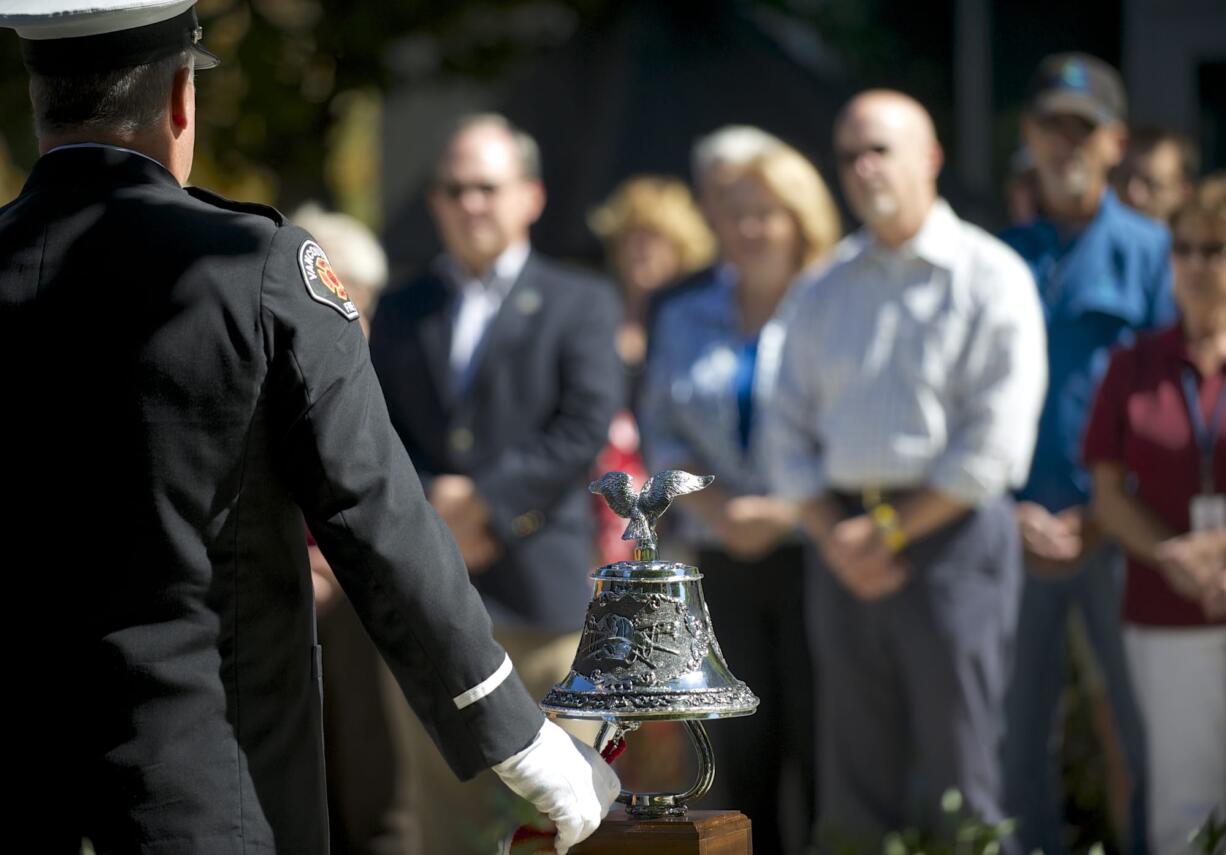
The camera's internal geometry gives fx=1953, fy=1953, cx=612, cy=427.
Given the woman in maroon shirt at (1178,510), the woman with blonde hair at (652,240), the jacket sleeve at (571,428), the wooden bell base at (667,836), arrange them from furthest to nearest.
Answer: the woman with blonde hair at (652,240)
the jacket sleeve at (571,428)
the woman in maroon shirt at (1178,510)
the wooden bell base at (667,836)

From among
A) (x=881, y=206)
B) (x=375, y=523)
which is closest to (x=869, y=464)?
(x=881, y=206)

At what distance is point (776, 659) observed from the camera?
5703 mm

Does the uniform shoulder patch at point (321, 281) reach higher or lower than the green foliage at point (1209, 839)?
higher

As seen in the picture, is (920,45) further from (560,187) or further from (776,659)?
(776,659)

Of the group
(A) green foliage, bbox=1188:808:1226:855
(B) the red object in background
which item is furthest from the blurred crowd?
(A) green foliage, bbox=1188:808:1226:855

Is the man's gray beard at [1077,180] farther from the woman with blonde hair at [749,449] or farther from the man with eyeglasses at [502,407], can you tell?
the man with eyeglasses at [502,407]

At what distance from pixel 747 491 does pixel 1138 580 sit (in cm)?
116

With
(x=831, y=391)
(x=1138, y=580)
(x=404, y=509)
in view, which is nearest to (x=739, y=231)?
(x=831, y=391)

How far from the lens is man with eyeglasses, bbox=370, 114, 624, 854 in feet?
18.5

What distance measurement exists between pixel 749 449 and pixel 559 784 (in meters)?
3.27

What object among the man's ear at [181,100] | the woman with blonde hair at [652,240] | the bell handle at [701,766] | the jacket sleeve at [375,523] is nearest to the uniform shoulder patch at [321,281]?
the jacket sleeve at [375,523]

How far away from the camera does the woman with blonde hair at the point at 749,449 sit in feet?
18.6

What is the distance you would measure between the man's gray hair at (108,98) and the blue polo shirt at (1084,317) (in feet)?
11.7

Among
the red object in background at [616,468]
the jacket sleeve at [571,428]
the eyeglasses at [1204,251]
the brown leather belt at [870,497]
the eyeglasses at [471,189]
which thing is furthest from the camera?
the red object in background at [616,468]
